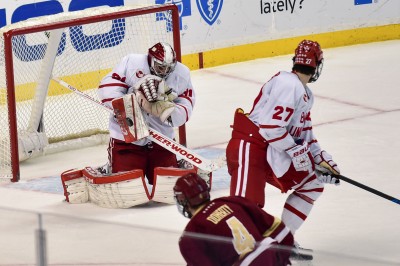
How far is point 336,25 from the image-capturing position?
1002cm

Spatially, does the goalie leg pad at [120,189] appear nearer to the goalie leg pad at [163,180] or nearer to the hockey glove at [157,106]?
the goalie leg pad at [163,180]

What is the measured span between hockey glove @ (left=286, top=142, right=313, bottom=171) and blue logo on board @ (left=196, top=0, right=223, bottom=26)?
176 inches

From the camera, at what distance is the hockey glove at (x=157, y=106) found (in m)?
5.79

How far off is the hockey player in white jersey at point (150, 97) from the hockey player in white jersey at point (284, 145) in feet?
2.99

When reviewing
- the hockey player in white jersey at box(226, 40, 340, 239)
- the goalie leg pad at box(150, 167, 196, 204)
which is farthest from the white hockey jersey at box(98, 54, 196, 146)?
the hockey player in white jersey at box(226, 40, 340, 239)

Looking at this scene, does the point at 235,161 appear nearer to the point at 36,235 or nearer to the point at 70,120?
the point at 36,235

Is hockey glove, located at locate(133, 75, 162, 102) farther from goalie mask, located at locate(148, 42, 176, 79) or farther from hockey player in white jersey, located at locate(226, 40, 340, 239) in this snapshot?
hockey player in white jersey, located at locate(226, 40, 340, 239)

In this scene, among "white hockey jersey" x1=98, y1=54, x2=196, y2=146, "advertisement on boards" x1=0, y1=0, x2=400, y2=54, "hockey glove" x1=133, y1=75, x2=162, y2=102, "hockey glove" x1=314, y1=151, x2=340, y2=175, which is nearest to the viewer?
"hockey glove" x1=314, y1=151, x2=340, y2=175

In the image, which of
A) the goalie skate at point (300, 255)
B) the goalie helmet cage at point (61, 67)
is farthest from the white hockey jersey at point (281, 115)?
the goalie helmet cage at point (61, 67)

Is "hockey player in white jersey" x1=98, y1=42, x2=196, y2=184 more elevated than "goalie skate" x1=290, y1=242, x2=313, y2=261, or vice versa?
"goalie skate" x1=290, y1=242, x2=313, y2=261

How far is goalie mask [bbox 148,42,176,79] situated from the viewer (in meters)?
5.73

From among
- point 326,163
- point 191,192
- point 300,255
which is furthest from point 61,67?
point 300,255

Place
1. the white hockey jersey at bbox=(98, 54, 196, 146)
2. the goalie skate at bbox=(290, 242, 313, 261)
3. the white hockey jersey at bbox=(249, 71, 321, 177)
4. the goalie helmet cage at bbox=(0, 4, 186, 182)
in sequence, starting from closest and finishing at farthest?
the goalie skate at bbox=(290, 242, 313, 261) < the white hockey jersey at bbox=(249, 71, 321, 177) < the white hockey jersey at bbox=(98, 54, 196, 146) < the goalie helmet cage at bbox=(0, 4, 186, 182)

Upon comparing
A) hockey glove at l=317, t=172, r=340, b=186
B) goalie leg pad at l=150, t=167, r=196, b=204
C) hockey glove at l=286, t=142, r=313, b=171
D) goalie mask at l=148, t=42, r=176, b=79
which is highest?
goalie mask at l=148, t=42, r=176, b=79
